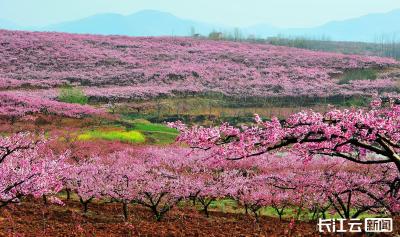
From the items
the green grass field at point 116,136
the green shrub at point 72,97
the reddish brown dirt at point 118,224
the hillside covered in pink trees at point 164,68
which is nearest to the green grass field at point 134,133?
the green grass field at point 116,136

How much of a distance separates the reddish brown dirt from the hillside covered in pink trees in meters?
32.3

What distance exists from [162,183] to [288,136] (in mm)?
11437

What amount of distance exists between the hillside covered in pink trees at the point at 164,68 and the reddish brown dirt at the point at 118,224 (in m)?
32.3

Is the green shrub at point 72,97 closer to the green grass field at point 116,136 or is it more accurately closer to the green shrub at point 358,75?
the green grass field at point 116,136

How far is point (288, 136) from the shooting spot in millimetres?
7930

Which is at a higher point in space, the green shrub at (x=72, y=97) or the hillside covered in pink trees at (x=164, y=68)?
the hillside covered in pink trees at (x=164, y=68)

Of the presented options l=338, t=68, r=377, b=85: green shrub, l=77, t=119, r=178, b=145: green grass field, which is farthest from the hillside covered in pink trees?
l=77, t=119, r=178, b=145: green grass field

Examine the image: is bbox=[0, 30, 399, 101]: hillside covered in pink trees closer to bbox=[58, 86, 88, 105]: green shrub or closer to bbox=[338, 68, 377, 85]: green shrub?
bbox=[338, 68, 377, 85]: green shrub

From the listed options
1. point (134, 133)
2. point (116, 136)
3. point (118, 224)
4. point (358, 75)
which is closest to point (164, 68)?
point (358, 75)

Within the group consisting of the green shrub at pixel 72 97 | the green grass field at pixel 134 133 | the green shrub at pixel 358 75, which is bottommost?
the green grass field at pixel 134 133

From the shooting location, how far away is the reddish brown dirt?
14.8 metres

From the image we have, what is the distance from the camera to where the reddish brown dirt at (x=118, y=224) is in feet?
48.5

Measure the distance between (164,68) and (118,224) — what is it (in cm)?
5654

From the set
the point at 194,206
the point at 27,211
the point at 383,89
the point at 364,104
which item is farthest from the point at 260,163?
the point at 383,89
